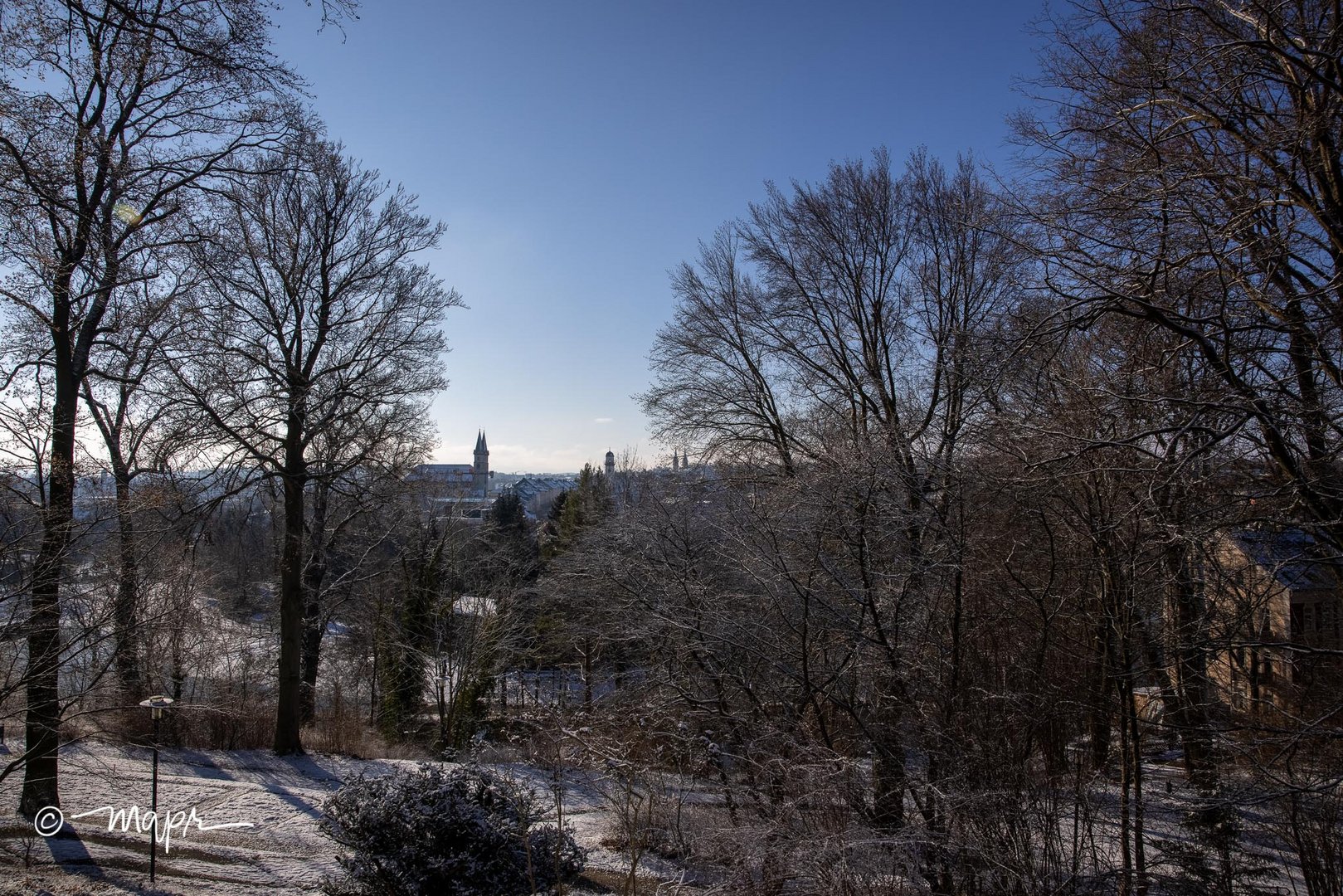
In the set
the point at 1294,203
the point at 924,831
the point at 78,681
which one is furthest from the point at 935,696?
the point at 78,681

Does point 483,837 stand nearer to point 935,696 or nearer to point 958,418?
point 935,696

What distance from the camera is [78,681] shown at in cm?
720

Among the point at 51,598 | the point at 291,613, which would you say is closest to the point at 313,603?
the point at 291,613

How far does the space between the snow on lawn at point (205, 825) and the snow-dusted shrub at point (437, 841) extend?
2.61 ft

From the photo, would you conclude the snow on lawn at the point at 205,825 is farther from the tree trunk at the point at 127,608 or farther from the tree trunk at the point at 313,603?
the tree trunk at the point at 313,603

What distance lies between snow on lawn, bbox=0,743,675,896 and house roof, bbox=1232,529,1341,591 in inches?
282

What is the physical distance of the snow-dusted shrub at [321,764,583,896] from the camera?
6613 mm

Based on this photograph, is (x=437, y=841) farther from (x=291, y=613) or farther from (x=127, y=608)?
(x=291, y=613)

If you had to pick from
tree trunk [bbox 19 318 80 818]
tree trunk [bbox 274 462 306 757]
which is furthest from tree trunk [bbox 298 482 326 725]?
tree trunk [bbox 19 318 80 818]

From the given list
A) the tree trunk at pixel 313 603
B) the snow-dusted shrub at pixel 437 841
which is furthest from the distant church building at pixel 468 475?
the snow-dusted shrub at pixel 437 841

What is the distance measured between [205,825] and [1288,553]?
12138 millimetres

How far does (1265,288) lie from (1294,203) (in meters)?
0.70

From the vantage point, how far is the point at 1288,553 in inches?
281

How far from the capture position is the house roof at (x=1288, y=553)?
5.63 metres
